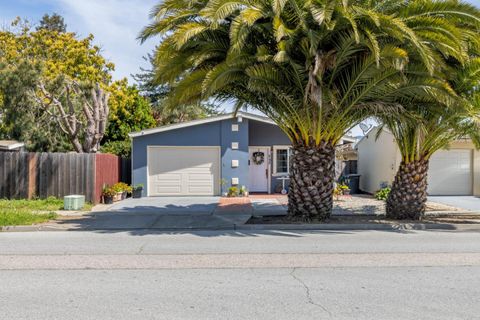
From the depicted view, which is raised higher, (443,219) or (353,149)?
(353,149)

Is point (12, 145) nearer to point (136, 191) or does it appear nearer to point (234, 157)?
point (136, 191)

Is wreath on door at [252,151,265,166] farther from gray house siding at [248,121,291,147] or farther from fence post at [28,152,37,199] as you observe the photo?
fence post at [28,152,37,199]

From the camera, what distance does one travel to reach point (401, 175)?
12.0m

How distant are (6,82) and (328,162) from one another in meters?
12.5

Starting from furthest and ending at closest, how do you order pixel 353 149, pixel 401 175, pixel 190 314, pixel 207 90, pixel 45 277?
1. pixel 353 149
2. pixel 401 175
3. pixel 207 90
4. pixel 45 277
5. pixel 190 314

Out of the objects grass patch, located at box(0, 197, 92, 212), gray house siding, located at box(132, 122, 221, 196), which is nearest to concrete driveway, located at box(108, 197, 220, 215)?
grass patch, located at box(0, 197, 92, 212)

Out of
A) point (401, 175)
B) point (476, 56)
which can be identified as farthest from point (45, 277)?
point (476, 56)

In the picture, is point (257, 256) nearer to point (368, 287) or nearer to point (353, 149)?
point (368, 287)

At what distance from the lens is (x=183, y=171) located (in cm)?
1891

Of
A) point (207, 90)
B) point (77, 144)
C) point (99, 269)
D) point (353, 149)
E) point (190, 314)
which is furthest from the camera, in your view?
point (353, 149)

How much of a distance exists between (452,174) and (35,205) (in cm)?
1703

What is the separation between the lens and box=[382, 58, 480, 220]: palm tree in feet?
34.8

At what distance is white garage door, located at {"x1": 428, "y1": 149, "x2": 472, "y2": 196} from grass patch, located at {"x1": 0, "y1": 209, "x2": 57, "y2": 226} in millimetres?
15511

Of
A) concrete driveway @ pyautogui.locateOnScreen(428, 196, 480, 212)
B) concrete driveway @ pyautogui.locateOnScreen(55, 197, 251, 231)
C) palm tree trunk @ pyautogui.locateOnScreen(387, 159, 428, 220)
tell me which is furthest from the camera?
concrete driveway @ pyautogui.locateOnScreen(428, 196, 480, 212)
